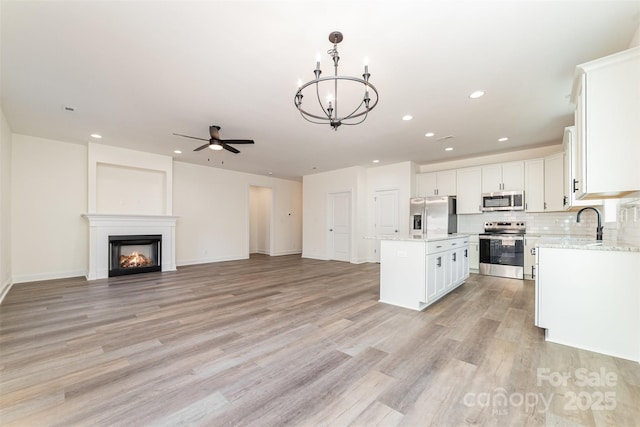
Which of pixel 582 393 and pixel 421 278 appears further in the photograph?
pixel 421 278

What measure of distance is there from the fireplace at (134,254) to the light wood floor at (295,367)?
1.96 meters

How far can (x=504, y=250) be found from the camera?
5.48 metres


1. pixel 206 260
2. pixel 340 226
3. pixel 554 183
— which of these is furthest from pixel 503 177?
pixel 206 260

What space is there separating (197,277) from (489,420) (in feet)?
17.4

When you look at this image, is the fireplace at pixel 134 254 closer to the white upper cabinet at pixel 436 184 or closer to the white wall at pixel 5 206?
the white wall at pixel 5 206

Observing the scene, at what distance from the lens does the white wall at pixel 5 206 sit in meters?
3.99

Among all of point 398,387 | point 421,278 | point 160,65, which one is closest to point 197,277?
point 160,65

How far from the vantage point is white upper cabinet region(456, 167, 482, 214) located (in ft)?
19.7

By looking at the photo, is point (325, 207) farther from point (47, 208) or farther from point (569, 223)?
point (47, 208)

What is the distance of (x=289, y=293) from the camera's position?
419 centimetres

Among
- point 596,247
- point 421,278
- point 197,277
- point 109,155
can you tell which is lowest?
point 197,277

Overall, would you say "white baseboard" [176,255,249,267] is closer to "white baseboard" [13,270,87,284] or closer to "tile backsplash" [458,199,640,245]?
"white baseboard" [13,270,87,284]

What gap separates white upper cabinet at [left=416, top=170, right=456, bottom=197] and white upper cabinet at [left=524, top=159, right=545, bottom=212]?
1398 mm

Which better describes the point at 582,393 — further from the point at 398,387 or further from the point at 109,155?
the point at 109,155
